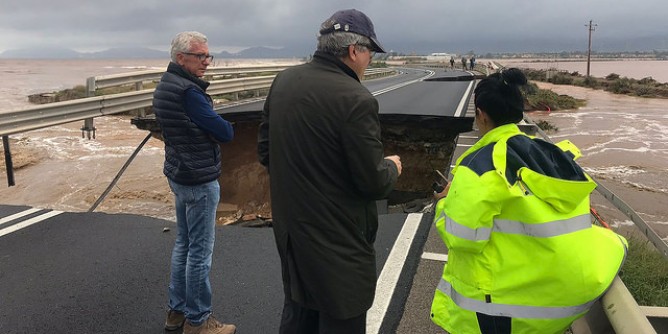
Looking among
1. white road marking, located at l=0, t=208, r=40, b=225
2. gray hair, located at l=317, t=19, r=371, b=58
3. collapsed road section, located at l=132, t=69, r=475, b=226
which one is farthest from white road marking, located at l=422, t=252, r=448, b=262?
collapsed road section, located at l=132, t=69, r=475, b=226

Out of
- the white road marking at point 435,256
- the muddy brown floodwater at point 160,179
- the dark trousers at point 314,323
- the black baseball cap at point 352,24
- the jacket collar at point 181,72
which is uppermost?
the black baseball cap at point 352,24

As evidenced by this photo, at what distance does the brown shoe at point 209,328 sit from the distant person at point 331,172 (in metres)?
1.27

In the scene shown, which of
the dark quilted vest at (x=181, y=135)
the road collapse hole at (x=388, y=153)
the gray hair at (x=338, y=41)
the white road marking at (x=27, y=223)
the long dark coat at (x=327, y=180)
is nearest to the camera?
the long dark coat at (x=327, y=180)

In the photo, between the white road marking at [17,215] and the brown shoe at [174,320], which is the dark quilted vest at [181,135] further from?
the white road marking at [17,215]

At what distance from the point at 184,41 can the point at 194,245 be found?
136 cm

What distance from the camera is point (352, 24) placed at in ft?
6.94

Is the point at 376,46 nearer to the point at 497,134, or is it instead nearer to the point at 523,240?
the point at 497,134

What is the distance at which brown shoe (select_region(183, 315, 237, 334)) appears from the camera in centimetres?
325

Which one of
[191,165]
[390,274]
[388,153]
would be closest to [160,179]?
[388,153]

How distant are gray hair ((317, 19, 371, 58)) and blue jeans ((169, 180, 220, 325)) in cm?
149

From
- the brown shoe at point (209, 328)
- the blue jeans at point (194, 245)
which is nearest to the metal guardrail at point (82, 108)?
the blue jeans at point (194, 245)

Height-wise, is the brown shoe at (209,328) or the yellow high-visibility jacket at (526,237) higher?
the yellow high-visibility jacket at (526,237)

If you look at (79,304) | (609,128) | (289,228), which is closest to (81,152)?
(79,304)

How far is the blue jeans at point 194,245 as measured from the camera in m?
3.20
